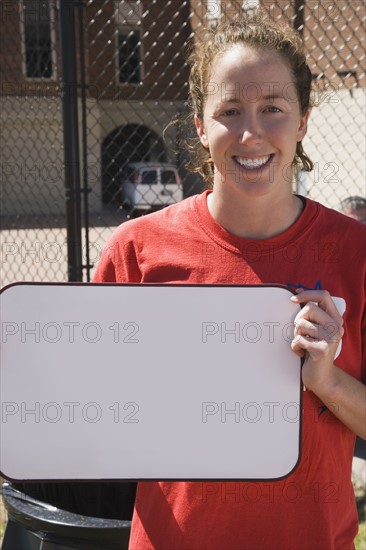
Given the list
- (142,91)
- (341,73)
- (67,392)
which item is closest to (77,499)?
(67,392)

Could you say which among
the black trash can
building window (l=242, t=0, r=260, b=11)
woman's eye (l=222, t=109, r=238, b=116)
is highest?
building window (l=242, t=0, r=260, b=11)

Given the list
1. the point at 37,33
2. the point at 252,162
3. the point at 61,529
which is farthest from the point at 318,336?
the point at 37,33

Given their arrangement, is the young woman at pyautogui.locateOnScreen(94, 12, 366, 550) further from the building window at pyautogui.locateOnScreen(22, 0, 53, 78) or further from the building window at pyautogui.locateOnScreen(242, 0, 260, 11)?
the building window at pyautogui.locateOnScreen(22, 0, 53, 78)

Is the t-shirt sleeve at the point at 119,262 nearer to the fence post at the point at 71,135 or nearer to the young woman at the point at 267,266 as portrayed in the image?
the young woman at the point at 267,266

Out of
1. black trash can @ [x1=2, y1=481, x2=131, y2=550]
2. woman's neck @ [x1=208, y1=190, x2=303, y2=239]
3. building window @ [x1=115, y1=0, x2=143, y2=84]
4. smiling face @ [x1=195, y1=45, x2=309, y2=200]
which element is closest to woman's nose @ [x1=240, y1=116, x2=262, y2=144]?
smiling face @ [x1=195, y1=45, x2=309, y2=200]

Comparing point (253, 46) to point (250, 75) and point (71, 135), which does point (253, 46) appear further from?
point (71, 135)

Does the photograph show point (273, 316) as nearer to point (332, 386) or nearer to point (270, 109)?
point (332, 386)

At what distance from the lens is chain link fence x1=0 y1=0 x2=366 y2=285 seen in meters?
3.32

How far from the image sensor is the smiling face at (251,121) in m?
1.30

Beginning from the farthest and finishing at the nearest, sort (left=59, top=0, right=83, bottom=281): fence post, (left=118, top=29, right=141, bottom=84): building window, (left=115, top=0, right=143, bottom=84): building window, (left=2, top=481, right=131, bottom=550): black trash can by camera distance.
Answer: (left=118, top=29, right=141, bottom=84): building window, (left=115, top=0, right=143, bottom=84): building window, (left=59, top=0, right=83, bottom=281): fence post, (left=2, top=481, right=131, bottom=550): black trash can

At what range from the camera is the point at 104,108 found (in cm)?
1201

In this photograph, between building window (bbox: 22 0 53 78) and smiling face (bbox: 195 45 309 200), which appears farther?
building window (bbox: 22 0 53 78)

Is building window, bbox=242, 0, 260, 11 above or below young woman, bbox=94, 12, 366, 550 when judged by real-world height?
A: above

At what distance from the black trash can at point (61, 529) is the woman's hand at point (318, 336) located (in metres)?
0.98
